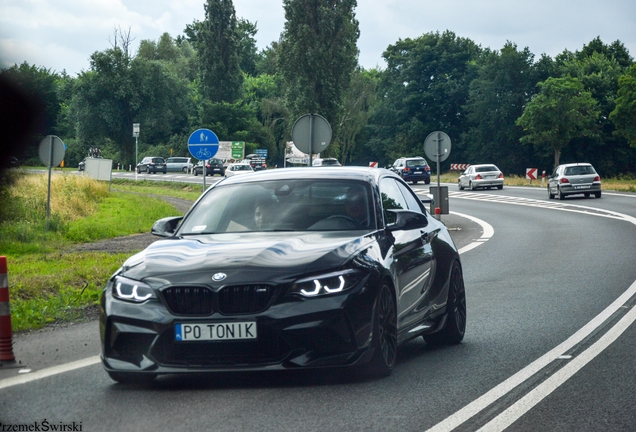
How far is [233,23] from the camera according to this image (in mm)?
93125

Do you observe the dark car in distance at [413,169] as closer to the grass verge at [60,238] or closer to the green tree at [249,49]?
the grass verge at [60,238]

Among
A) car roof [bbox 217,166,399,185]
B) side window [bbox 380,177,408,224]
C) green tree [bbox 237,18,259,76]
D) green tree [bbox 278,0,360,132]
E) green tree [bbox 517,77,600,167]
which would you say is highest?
green tree [bbox 237,18,259,76]

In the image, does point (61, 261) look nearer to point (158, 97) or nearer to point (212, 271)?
point (212, 271)

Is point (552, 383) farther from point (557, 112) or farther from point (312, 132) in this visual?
point (557, 112)

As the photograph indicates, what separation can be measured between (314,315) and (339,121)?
71.2 meters

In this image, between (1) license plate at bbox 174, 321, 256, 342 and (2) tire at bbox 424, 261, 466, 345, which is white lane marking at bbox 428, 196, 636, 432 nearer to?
(2) tire at bbox 424, 261, 466, 345

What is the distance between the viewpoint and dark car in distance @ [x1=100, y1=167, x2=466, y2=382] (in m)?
5.78

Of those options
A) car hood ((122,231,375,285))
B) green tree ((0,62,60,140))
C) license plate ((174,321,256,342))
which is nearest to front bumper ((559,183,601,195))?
car hood ((122,231,375,285))

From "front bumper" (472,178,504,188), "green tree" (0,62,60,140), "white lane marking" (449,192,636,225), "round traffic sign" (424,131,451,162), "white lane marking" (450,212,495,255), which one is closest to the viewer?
"green tree" (0,62,60,140)

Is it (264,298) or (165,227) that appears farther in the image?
(165,227)

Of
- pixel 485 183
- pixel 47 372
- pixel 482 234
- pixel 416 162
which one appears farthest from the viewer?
pixel 416 162

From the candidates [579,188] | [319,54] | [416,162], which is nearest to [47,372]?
[579,188]

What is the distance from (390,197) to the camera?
7.82 meters

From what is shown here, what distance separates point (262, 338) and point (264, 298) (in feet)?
0.75
